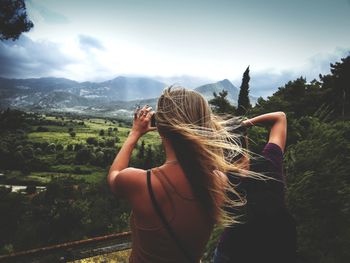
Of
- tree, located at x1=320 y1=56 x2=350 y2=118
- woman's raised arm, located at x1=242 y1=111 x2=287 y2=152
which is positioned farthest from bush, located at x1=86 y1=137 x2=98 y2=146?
woman's raised arm, located at x1=242 y1=111 x2=287 y2=152

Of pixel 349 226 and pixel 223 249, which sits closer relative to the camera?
pixel 223 249

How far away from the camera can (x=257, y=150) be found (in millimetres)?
7344

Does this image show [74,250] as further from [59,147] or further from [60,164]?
[59,147]

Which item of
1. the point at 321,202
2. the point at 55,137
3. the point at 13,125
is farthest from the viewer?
the point at 55,137

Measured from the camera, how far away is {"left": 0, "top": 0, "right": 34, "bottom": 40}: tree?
8055 millimetres

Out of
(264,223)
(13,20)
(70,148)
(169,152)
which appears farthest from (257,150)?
(70,148)

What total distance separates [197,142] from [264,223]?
60 centimetres

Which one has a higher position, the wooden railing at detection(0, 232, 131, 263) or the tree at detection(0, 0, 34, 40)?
the tree at detection(0, 0, 34, 40)

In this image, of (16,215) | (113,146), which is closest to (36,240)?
(16,215)

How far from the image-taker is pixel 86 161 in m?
81.4

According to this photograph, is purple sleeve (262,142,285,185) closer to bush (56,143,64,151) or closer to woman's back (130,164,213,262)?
woman's back (130,164,213,262)

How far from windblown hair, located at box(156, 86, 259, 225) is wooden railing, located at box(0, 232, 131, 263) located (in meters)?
3.00

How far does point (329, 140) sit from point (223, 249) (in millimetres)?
6184

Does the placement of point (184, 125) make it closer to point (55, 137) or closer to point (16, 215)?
point (16, 215)
